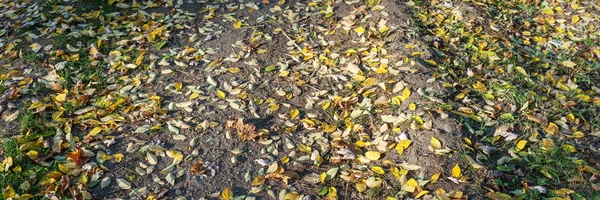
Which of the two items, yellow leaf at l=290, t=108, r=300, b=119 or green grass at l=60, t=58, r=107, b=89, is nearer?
yellow leaf at l=290, t=108, r=300, b=119

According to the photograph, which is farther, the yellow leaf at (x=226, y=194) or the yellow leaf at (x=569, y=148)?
the yellow leaf at (x=569, y=148)

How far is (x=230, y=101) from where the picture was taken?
11.2 ft

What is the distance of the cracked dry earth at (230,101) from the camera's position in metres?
2.86

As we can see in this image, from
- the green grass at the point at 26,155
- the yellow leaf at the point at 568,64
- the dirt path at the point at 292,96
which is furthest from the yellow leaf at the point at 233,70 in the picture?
the yellow leaf at the point at 568,64

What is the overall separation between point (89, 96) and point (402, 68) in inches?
83.0

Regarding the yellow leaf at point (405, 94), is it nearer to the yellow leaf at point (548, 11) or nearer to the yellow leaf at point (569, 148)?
the yellow leaf at point (569, 148)

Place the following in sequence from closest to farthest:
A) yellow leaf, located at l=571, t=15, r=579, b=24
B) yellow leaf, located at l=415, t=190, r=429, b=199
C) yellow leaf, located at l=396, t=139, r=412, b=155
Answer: yellow leaf, located at l=415, t=190, r=429, b=199 → yellow leaf, located at l=396, t=139, r=412, b=155 → yellow leaf, located at l=571, t=15, r=579, b=24

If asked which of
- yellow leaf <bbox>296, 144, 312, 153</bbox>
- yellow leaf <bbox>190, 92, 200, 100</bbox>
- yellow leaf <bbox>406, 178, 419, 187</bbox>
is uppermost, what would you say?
yellow leaf <bbox>406, 178, 419, 187</bbox>

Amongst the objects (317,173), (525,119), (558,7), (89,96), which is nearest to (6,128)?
(89,96)

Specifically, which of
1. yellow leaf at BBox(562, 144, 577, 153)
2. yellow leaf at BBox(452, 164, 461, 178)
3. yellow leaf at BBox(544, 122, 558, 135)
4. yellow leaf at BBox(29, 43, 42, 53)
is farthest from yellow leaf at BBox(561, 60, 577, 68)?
yellow leaf at BBox(29, 43, 42, 53)

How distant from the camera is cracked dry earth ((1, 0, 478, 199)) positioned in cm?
286

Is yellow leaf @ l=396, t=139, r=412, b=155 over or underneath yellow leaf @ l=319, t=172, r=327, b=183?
over

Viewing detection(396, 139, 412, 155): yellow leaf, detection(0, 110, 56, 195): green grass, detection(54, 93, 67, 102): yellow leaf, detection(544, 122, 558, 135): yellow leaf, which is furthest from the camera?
detection(54, 93, 67, 102): yellow leaf

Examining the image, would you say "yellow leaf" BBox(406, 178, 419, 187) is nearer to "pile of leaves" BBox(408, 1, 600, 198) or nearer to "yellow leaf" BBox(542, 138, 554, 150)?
"pile of leaves" BBox(408, 1, 600, 198)
